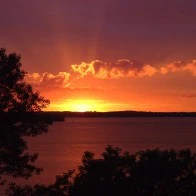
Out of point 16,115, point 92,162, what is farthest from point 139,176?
point 16,115

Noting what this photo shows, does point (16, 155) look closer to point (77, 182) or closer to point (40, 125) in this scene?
point (40, 125)

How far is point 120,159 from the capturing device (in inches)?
1012

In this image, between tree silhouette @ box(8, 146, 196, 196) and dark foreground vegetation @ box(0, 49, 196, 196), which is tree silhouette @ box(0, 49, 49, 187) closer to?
dark foreground vegetation @ box(0, 49, 196, 196)

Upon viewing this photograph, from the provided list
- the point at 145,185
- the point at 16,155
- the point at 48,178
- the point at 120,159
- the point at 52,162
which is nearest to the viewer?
the point at 145,185

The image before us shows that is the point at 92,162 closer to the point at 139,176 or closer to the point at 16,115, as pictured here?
the point at 139,176

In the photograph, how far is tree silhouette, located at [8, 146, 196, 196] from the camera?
2406 cm

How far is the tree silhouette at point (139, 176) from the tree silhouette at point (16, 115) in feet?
12.0

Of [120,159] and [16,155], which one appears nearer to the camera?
[120,159]

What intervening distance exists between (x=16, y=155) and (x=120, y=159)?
601 cm

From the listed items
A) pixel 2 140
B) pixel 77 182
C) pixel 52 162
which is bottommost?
pixel 52 162

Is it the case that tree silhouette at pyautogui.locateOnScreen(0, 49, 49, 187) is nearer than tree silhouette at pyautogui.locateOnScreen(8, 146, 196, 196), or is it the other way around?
tree silhouette at pyautogui.locateOnScreen(8, 146, 196, 196)

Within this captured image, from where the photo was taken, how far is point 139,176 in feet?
80.0

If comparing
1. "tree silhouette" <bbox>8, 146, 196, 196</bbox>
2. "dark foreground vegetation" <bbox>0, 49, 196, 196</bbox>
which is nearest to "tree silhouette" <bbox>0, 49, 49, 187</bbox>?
"dark foreground vegetation" <bbox>0, 49, 196, 196</bbox>

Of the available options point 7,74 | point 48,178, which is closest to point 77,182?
point 7,74
